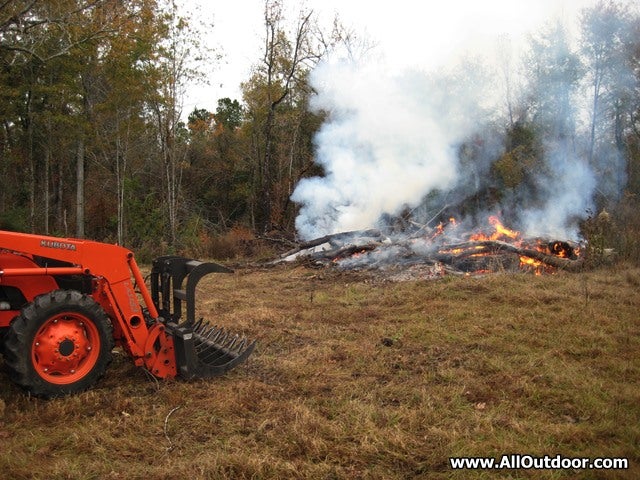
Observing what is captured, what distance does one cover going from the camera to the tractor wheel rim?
4.23 m

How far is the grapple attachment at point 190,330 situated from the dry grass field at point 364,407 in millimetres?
170

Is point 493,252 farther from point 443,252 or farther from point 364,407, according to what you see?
point 364,407

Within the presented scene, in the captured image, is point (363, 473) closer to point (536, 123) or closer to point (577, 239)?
point (577, 239)

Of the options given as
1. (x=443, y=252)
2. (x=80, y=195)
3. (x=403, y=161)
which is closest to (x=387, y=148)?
(x=403, y=161)

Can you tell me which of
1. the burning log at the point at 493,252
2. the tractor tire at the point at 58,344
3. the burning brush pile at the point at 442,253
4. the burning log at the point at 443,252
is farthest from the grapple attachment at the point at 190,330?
the burning log at the point at 493,252

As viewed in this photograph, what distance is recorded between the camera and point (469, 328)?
7.09 m

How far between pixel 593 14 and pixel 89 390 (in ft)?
73.1

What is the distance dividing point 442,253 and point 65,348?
10416mm

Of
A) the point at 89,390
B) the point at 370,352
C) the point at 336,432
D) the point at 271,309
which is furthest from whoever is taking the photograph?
the point at 271,309

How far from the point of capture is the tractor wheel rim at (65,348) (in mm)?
4230

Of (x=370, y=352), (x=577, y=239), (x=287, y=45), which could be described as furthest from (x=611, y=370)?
(x=287, y=45)

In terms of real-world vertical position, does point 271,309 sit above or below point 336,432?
above

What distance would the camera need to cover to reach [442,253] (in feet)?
43.1

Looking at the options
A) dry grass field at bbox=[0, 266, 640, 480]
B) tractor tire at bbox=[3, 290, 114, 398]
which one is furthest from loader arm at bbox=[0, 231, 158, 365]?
dry grass field at bbox=[0, 266, 640, 480]
